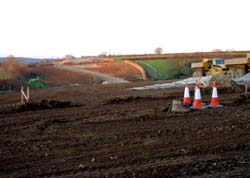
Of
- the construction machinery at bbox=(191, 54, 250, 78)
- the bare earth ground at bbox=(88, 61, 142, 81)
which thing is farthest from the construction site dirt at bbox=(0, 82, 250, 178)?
the bare earth ground at bbox=(88, 61, 142, 81)

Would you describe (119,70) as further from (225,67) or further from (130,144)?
(130,144)

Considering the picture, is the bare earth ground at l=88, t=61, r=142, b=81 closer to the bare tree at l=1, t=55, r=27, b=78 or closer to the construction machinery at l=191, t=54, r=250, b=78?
the bare tree at l=1, t=55, r=27, b=78

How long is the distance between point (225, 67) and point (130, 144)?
24.1 m

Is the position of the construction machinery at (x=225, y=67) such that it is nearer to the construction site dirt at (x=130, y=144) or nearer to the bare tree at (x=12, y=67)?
the construction site dirt at (x=130, y=144)

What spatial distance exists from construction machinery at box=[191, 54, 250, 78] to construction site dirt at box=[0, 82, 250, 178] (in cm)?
1714

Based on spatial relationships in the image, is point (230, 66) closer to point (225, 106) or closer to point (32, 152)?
point (225, 106)

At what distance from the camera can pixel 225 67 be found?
3014 centimetres

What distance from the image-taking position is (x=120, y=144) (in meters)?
7.33

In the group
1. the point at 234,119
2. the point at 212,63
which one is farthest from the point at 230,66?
the point at 234,119

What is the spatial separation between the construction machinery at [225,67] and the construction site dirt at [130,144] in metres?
17.1

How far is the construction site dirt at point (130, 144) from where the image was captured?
18.7ft

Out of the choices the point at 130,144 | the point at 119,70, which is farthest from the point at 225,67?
the point at 119,70

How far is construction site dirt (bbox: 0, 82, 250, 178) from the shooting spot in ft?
18.7

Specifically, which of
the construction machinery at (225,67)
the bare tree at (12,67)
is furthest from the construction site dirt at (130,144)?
the bare tree at (12,67)
